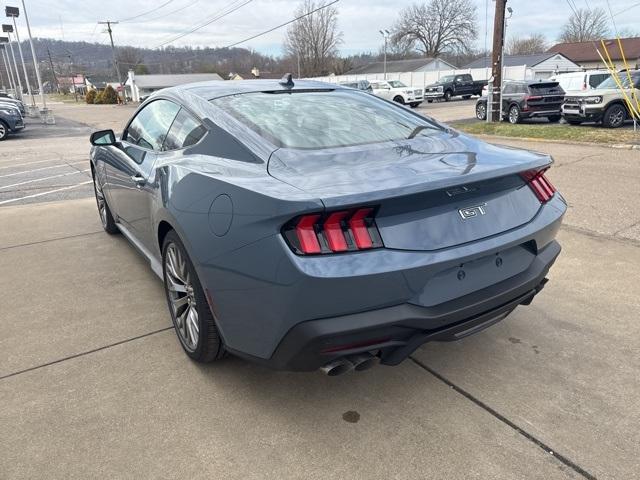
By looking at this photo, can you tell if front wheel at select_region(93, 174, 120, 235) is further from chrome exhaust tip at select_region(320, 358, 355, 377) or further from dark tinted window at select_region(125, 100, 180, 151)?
chrome exhaust tip at select_region(320, 358, 355, 377)

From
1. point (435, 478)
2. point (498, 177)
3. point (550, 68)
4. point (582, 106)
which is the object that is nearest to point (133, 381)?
point (435, 478)

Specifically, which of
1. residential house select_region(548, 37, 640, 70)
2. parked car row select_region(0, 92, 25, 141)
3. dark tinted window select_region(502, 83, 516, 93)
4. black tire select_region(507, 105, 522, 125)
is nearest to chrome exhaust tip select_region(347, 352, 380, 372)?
black tire select_region(507, 105, 522, 125)

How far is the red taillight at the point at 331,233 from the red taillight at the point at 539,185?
1.02 meters

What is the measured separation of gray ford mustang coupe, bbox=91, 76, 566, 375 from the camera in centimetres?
195

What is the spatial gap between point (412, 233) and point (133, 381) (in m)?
1.76

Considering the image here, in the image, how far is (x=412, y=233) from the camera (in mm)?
2068

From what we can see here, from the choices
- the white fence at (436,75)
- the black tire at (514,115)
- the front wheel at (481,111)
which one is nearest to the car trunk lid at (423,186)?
the black tire at (514,115)

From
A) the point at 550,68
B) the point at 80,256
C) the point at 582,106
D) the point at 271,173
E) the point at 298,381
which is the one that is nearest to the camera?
the point at 271,173

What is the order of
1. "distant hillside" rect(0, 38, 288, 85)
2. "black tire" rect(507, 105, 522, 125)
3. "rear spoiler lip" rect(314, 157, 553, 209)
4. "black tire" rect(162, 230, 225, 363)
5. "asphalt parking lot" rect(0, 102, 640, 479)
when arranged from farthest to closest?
"distant hillside" rect(0, 38, 288, 85), "black tire" rect(507, 105, 522, 125), "black tire" rect(162, 230, 225, 363), "asphalt parking lot" rect(0, 102, 640, 479), "rear spoiler lip" rect(314, 157, 553, 209)

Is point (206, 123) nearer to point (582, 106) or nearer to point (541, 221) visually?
point (541, 221)

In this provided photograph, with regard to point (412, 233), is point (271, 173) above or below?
above

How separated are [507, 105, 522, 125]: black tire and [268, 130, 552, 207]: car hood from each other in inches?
593

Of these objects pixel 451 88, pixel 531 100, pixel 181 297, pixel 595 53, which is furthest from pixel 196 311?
pixel 595 53

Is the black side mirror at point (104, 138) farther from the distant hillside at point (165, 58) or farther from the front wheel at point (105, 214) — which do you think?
the distant hillside at point (165, 58)
